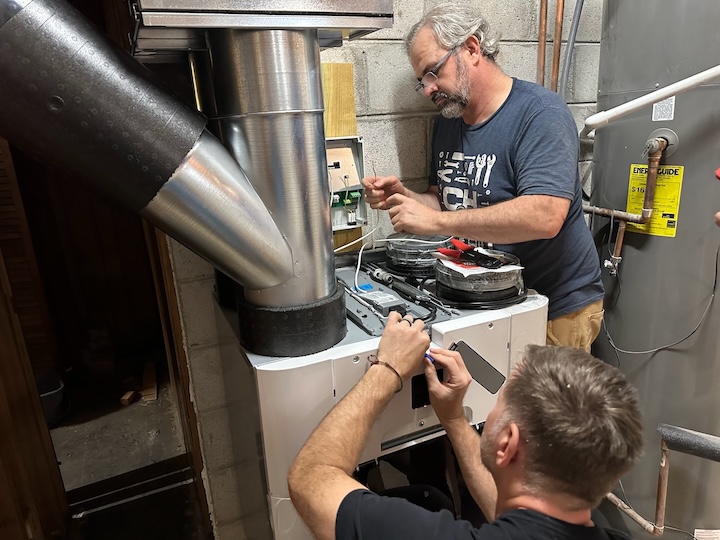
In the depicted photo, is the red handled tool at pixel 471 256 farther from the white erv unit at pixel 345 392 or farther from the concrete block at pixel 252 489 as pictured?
the concrete block at pixel 252 489

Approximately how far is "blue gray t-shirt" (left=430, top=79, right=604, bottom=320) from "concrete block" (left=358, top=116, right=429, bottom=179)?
0.20ft

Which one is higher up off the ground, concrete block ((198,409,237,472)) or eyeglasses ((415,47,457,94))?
eyeglasses ((415,47,457,94))

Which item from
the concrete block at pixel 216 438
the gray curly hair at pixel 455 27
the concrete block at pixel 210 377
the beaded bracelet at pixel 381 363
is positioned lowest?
the concrete block at pixel 216 438

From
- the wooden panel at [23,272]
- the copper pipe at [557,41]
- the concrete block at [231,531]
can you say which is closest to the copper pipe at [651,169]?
the copper pipe at [557,41]

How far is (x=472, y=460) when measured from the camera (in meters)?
1.00

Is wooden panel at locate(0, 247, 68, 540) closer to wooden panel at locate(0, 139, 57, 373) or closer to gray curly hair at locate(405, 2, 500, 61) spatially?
wooden panel at locate(0, 139, 57, 373)

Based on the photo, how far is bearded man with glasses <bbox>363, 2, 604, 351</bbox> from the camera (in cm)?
119

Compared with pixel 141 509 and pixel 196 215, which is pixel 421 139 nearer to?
pixel 196 215

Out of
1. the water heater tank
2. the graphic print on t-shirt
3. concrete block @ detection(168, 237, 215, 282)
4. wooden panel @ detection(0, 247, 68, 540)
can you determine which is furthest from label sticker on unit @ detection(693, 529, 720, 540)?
wooden panel @ detection(0, 247, 68, 540)

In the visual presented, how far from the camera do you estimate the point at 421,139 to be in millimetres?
1613

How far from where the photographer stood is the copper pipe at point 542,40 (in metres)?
1.63

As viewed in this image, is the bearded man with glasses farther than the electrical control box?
No

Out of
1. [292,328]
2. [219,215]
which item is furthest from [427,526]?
[219,215]

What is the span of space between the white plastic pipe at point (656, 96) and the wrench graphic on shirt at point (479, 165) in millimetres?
341
